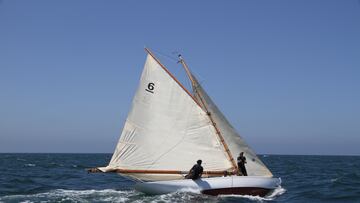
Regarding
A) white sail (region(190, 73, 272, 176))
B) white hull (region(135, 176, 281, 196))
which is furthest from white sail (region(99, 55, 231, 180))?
white hull (region(135, 176, 281, 196))

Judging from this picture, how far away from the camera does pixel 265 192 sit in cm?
2980

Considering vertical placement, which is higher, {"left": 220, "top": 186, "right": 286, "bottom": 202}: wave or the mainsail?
the mainsail

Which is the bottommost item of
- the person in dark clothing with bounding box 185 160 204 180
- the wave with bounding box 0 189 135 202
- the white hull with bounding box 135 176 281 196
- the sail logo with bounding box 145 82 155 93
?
the wave with bounding box 0 189 135 202

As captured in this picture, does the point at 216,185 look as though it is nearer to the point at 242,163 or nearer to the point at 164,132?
the point at 242,163

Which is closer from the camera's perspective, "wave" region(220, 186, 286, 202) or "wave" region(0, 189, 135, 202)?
"wave" region(0, 189, 135, 202)

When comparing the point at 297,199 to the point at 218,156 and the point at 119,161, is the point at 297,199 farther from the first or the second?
the point at 119,161

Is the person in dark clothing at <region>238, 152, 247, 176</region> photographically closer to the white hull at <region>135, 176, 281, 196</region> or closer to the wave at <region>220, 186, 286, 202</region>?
the white hull at <region>135, 176, 281, 196</region>

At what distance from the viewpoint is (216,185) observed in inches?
1112

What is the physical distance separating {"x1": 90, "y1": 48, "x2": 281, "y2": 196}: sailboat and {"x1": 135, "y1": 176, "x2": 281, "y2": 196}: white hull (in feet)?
0.18

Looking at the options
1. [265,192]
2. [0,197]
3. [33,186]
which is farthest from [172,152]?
[33,186]

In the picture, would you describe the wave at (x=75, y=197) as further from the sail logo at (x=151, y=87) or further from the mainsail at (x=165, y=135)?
the sail logo at (x=151, y=87)

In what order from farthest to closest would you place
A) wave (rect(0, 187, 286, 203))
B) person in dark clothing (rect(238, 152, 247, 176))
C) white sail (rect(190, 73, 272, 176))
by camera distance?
1. white sail (rect(190, 73, 272, 176))
2. person in dark clothing (rect(238, 152, 247, 176))
3. wave (rect(0, 187, 286, 203))

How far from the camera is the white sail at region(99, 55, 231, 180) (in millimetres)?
29484

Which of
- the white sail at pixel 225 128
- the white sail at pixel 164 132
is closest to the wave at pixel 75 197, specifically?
the white sail at pixel 164 132
